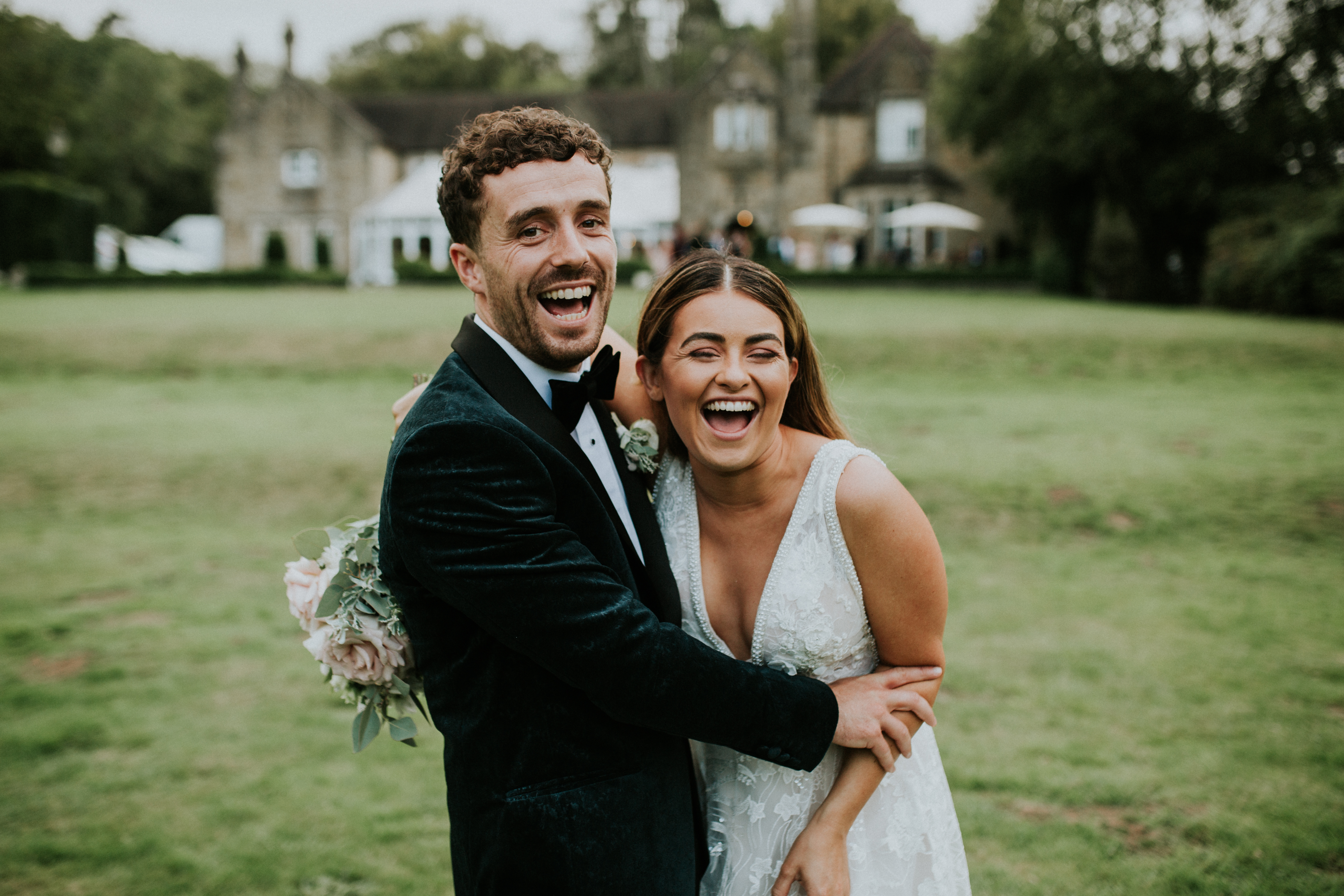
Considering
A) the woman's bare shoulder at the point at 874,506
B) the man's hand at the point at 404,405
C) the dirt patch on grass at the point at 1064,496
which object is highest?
the man's hand at the point at 404,405

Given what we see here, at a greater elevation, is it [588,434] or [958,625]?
[588,434]

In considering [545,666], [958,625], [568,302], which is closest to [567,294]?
[568,302]

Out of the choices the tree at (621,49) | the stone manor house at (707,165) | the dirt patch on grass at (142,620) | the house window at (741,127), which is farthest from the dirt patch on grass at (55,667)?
the tree at (621,49)

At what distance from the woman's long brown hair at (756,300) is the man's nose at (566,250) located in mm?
271

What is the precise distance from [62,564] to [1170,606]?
8.63 meters

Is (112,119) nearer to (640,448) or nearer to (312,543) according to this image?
(312,543)

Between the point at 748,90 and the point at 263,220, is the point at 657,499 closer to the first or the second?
the point at 748,90

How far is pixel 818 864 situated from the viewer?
83.9 inches

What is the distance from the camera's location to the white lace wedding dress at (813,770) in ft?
7.07

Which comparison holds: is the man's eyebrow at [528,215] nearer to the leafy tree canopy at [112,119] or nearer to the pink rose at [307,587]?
the pink rose at [307,587]

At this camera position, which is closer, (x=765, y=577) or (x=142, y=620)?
(x=765, y=577)

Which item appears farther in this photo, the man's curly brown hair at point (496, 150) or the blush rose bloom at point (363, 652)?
the blush rose bloom at point (363, 652)

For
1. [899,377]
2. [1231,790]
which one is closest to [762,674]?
[1231,790]

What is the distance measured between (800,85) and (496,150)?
132ft
